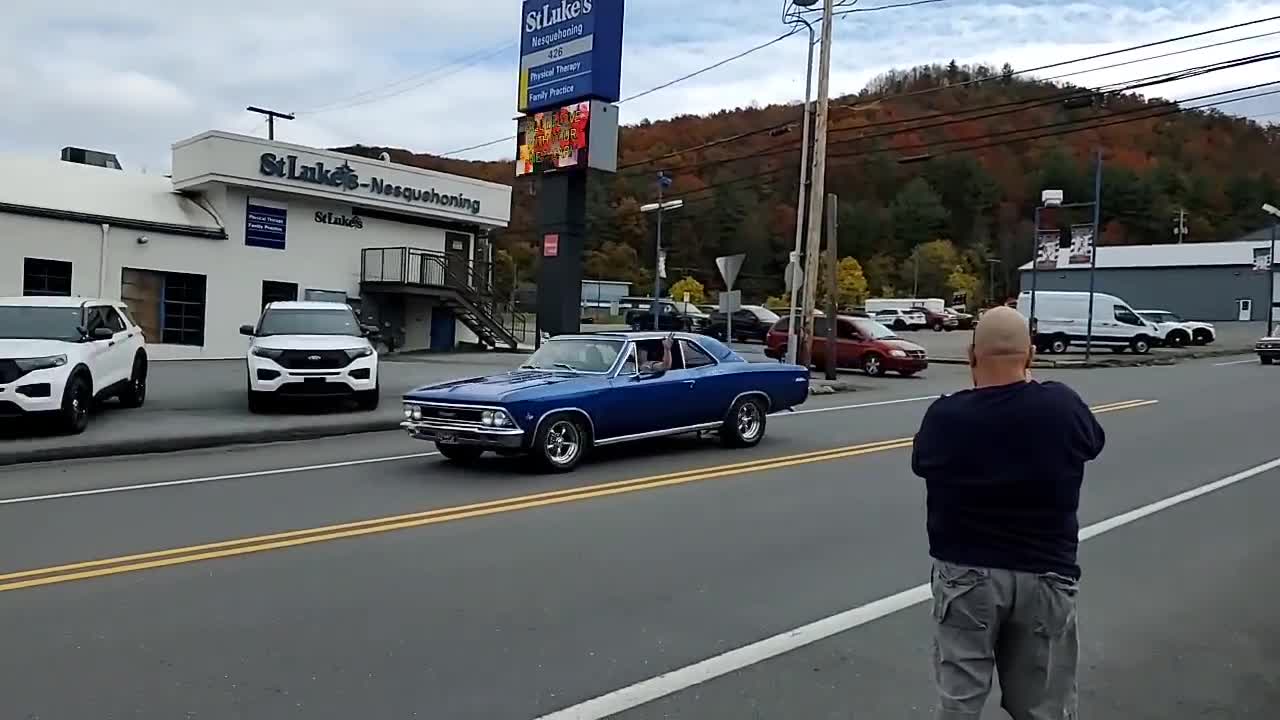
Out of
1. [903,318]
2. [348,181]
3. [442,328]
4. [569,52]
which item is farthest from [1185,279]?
[569,52]

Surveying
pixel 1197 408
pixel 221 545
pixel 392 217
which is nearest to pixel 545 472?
pixel 221 545

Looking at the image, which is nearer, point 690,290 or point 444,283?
point 444,283

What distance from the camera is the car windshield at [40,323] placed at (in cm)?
1413

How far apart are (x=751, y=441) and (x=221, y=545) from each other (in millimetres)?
7133

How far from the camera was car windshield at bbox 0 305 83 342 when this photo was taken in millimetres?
14133

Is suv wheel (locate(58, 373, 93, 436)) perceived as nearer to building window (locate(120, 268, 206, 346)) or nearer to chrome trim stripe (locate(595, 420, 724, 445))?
chrome trim stripe (locate(595, 420, 724, 445))

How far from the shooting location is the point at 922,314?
64188 millimetres

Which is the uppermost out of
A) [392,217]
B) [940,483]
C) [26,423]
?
[392,217]

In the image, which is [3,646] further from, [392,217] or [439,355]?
[392,217]

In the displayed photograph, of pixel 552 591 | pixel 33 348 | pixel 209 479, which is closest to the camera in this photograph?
pixel 552 591

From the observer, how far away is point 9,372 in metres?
13.1

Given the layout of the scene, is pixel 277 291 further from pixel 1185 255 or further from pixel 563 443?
pixel 1185 255

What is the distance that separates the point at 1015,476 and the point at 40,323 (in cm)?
1443

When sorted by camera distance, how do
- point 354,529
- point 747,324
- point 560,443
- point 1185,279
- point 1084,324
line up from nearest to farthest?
1. point 354,529
2. point 560,443
3. point 1084,324
4. point 747,324
5. point 1185,279
